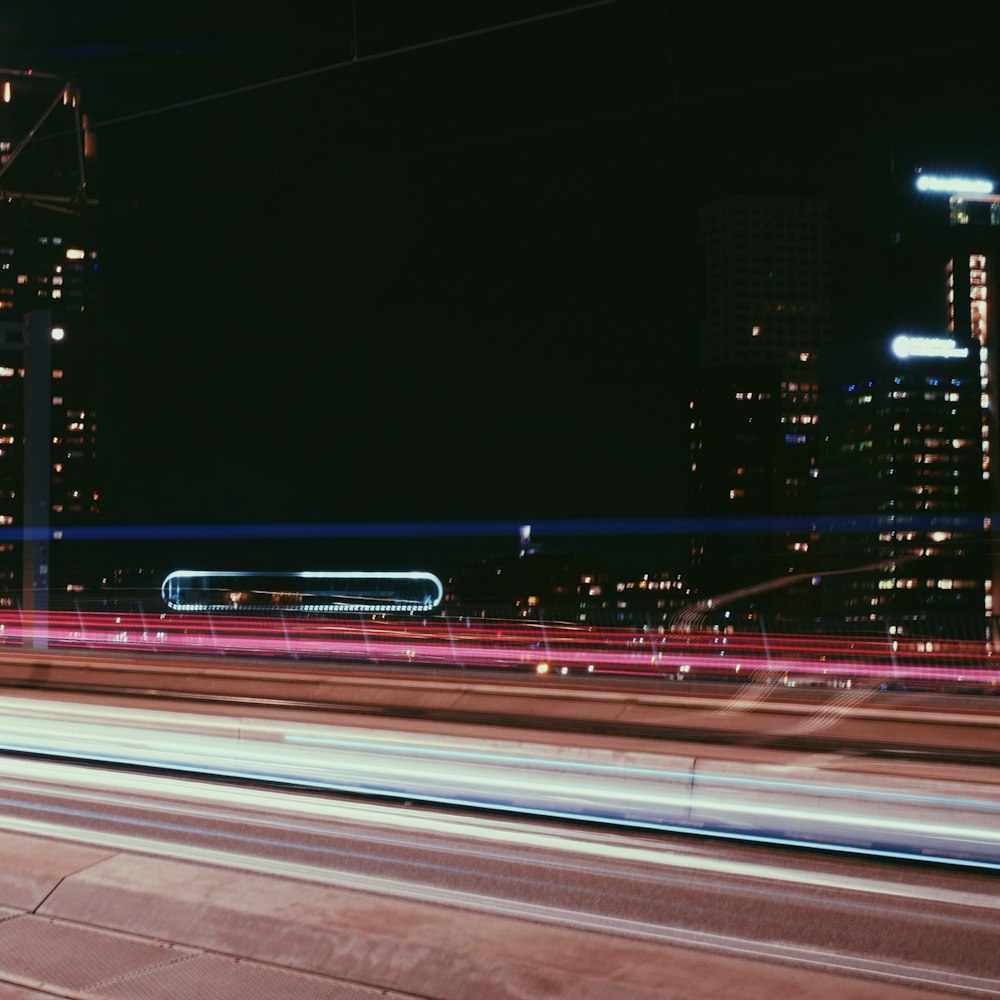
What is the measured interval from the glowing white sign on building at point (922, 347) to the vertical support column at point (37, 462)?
943 inches

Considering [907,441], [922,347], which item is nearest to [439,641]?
[922,347]

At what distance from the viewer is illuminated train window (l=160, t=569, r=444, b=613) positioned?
28281mm

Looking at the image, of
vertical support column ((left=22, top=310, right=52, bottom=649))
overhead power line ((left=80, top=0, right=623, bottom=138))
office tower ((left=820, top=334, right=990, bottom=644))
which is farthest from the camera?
office tower ((left=820, top=334, right=990, bottom=644))

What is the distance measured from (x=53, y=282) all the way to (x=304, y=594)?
376 inches

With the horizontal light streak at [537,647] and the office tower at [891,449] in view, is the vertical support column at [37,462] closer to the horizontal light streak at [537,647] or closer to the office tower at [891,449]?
the horizontal light streak at [537,647]

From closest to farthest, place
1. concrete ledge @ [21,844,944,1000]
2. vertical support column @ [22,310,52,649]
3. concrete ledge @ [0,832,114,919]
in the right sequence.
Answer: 1. concrete ledge @ [21,844,944,1000]
2. concrete ledge @ [0,832,114,919]
3. vertical support column @ [22,310,52,649]

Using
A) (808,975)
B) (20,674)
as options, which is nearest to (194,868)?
(808,975)

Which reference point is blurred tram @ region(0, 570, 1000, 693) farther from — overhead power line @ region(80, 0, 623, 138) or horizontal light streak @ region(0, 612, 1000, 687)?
overhead power line @ region(80, 0, 623, 138)

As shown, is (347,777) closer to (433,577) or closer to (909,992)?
(909,992)

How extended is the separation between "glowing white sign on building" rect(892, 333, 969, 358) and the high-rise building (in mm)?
22378

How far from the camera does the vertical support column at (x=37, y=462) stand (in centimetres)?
2264

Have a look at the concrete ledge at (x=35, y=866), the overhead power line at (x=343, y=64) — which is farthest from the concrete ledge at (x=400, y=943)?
the overhead power line at (x=343, y=64)

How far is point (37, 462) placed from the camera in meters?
23.0

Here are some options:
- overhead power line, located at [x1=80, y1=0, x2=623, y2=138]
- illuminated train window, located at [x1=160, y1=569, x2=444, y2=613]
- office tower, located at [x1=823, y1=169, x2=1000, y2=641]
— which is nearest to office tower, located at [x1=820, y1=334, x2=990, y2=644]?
office tower, located at [x1=823, y1=169, x2=1000, y2=641]
